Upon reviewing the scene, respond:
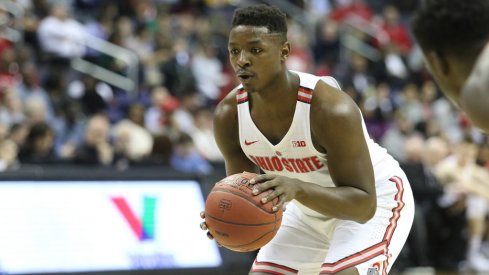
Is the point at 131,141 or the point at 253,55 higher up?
the point at 253,55

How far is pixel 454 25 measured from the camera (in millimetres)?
2490

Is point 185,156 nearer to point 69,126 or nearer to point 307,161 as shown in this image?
point 69,126

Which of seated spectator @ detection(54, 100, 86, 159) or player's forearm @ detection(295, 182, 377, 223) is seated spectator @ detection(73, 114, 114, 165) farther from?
player's forearm @ detection(295, 182, 377, 223)

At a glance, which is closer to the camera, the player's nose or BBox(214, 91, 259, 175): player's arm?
the player's nose

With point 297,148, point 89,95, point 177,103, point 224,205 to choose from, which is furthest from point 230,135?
point 177,103

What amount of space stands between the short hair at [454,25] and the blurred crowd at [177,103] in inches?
248

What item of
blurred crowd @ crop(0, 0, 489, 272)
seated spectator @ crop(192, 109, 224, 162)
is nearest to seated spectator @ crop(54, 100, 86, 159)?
blurred crowd @ crop(0, 0, 489, 272)

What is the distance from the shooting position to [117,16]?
43.2 ft

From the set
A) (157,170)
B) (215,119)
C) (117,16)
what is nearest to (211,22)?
(117,16)

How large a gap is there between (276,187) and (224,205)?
29 cm

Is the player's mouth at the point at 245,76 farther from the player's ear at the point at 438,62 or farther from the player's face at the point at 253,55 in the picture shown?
the player's ear at the point at 438,62

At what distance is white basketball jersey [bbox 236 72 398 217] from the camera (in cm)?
425

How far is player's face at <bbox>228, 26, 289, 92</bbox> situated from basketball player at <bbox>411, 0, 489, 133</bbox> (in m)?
1.59

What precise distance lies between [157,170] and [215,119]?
14.0ft
